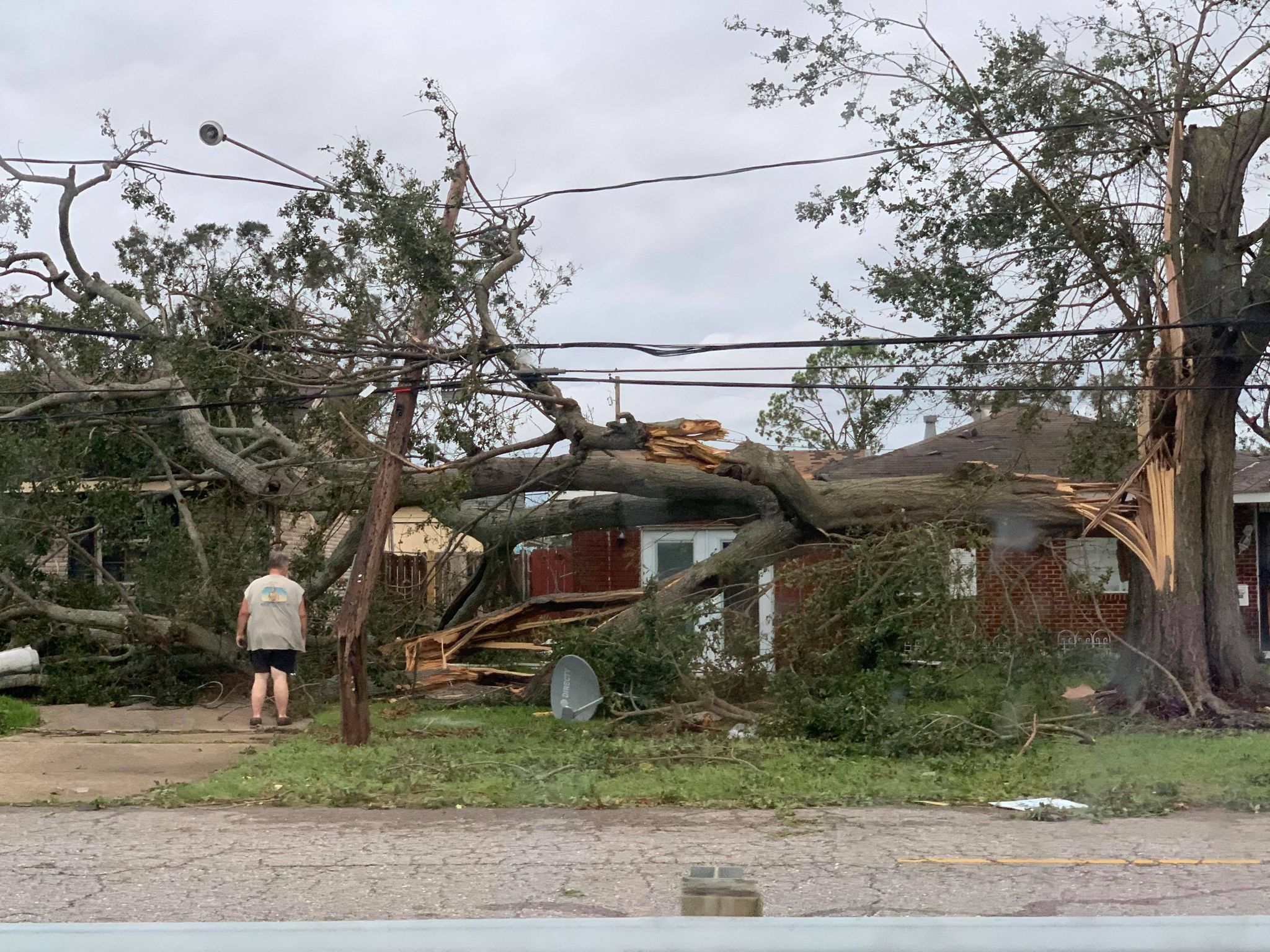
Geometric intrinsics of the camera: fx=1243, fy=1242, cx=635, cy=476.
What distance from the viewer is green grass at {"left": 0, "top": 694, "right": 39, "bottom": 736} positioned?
1141 cm

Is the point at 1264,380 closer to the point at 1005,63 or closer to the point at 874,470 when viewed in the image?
the point at 1005,63

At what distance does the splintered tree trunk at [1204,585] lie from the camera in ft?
39.7

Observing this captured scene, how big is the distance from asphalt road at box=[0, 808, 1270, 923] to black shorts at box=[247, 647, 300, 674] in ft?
12.7

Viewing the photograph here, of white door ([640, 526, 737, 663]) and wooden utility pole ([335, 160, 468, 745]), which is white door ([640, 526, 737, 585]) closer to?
white door ([640, 526, 737, 663])

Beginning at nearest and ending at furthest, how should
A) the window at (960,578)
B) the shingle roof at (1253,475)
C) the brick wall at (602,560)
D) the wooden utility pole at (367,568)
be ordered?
the wooden utility pole at (367,568), the window at (960,578), the shingle roof at (1253,475), the brick wall at (602,560)

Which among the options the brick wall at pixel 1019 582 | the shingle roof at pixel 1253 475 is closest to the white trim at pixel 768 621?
Result: the brick wall at pixel 1019 582

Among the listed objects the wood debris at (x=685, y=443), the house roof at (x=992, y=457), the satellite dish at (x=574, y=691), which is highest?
the house roof at (x=992, y=457)

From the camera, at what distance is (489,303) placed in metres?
12.0

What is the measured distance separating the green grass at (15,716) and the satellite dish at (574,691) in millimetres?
4973

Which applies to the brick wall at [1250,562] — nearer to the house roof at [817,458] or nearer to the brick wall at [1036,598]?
the brick wall at [1036,598]

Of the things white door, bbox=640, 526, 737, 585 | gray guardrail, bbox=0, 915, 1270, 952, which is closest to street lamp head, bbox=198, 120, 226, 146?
gray guardrail, bbox=0, 915, 1270, 952

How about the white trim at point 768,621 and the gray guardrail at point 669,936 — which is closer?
the gray guardrail at point 669,936

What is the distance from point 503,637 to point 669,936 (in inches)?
540

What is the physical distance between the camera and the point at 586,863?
604cm
